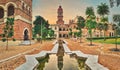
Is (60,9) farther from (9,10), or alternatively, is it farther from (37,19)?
(9,10)

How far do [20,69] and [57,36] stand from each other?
132018 mm

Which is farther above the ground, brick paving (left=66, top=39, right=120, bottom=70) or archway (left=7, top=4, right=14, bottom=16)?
archway (left=7, top=4, right=14, bottom=16)

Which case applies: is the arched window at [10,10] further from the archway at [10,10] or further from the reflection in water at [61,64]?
the reflection in water at [61,64]

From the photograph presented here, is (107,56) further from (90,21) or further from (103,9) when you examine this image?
(103,9)

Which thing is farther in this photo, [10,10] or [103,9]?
[103,9]

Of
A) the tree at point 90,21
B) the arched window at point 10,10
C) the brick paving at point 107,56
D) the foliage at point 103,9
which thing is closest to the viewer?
the brick paving at point 107,56

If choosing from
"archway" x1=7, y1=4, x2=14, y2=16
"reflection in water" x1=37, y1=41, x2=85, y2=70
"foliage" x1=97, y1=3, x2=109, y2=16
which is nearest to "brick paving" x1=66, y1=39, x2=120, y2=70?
"reflection in water" x1=37, y1=41, x2=85, y2=70

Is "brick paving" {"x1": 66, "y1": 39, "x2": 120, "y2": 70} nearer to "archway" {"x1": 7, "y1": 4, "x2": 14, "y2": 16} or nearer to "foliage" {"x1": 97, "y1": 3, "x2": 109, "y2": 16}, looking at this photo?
"archway" {"x1": 7, "y1": 4, "x2": 14, "y2": 16}

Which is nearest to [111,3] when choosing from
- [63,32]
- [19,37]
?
[19,37]

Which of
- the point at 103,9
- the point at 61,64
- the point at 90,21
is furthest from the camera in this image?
the point at 103,9

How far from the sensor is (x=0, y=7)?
49281mm

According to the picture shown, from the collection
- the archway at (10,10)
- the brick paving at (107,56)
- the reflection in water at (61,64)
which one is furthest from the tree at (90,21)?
the reflection in water at (61,64)

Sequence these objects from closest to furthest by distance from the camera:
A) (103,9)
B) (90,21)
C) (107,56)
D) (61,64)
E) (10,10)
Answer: (61,64), (107,56), (10,10), (90,21), (103,9)

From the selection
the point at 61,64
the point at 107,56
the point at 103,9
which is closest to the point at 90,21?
the point at 103,9
